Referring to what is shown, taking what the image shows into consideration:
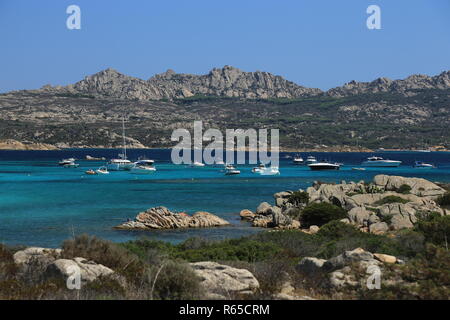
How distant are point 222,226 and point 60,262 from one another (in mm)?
22274

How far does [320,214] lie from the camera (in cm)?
3114

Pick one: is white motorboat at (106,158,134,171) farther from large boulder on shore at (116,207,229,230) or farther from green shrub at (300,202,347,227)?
green shrub at (300,202,347,227)

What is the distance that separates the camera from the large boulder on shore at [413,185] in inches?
1541

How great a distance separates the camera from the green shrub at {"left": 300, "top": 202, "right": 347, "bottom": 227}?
30625 millimetres

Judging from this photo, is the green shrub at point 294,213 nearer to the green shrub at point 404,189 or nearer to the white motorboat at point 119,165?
the green shrub at point 404,189

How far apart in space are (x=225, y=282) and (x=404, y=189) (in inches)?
1312

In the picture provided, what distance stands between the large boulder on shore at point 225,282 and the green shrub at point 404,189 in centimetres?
3188

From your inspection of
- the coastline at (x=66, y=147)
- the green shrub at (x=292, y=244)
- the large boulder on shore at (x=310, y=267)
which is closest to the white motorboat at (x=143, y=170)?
the green shrub at (x=292, y=244)

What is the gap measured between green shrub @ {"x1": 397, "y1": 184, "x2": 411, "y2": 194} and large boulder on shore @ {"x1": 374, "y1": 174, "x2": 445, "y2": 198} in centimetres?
24

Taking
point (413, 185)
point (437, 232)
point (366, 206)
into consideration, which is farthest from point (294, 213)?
point (437, 232)

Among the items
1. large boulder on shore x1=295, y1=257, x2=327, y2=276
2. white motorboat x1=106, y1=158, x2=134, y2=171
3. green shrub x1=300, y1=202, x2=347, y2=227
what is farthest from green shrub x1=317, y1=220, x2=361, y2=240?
white motorboat x1=106, y1=158, x2=134, y2=171

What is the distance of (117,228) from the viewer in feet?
103
